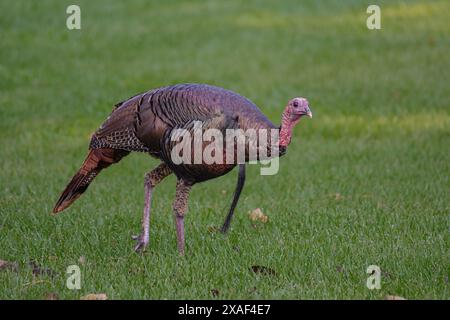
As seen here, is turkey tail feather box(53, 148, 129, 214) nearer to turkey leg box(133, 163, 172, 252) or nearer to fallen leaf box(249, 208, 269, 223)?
turkey leg box(133, 163, 172, 252)

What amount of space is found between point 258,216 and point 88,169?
1513mm

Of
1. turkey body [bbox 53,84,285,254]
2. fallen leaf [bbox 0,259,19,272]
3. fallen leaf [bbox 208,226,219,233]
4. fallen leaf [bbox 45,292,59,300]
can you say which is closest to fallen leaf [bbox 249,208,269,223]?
fallen leaf [bbox 208,226,219,233]

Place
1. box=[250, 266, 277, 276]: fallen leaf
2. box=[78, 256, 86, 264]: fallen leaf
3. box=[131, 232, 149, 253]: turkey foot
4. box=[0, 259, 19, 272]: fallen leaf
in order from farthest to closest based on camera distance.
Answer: box=[131, 232, 149, 253]: turkey foot → box=[78, 256, 86, 264]: fallen leaf → box=[0, 259, 19, 272]: fallen leaf → box=[250, 266, 277, 276]: fallen leaf

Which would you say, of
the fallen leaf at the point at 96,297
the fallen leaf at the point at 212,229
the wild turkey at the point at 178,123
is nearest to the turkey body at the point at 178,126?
the wild turkey at the point at 178,123

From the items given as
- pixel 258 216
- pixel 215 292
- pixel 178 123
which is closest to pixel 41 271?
pixel 215 292

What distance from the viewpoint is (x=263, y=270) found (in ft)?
18.4

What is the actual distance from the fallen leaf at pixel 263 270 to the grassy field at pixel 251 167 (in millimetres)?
37

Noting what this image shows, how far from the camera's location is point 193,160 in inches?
222

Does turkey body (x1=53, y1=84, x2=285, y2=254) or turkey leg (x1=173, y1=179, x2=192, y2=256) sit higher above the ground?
turkey body (x1=53, y1=84, x2=285, y2=254)

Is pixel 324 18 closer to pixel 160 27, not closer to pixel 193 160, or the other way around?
pixel 160 27

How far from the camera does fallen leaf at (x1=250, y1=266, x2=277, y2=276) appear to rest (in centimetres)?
559

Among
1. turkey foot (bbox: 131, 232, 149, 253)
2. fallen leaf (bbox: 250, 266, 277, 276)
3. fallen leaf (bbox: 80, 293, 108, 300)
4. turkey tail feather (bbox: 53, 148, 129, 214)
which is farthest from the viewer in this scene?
turkey tail feather (bbox: 53, 148, 129, 214)
